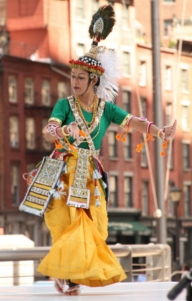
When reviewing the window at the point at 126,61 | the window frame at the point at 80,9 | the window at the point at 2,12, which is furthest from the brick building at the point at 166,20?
the window at the point at 2,12

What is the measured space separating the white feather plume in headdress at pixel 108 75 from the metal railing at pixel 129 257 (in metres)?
2.84

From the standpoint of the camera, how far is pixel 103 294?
9.38 metres

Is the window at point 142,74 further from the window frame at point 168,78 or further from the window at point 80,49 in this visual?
the window at point 80,49

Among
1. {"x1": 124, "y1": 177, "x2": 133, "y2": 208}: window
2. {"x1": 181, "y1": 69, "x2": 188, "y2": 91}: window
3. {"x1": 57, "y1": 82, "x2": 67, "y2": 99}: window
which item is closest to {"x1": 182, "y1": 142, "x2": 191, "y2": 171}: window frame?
{"x1": 181, "y1": 69, "x2": 188, "y2": 91}: window

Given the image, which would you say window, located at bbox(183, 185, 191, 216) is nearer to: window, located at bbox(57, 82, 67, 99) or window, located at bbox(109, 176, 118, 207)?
window, located at bbox(109, 176, 118, 207)

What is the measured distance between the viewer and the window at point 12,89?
63831 millimetres

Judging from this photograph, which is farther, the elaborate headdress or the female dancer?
the elaborate headdress

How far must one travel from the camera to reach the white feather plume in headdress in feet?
32.7

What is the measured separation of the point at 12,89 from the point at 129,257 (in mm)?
51177

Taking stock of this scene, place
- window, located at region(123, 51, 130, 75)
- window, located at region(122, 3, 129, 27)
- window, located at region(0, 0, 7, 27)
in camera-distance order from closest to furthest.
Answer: window, located at region(0, 0, 7, 27)
window, located at region(123, 51, 130, 75)
window, located at region(122, 3, 129, 27)

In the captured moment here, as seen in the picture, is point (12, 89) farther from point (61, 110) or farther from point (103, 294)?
point (103, 294)

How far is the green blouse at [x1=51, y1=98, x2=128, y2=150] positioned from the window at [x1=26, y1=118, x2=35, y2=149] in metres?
54.8

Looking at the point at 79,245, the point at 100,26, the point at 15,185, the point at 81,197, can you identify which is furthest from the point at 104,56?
the point at 15,185

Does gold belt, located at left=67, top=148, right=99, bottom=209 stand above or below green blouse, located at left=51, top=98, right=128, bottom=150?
below
